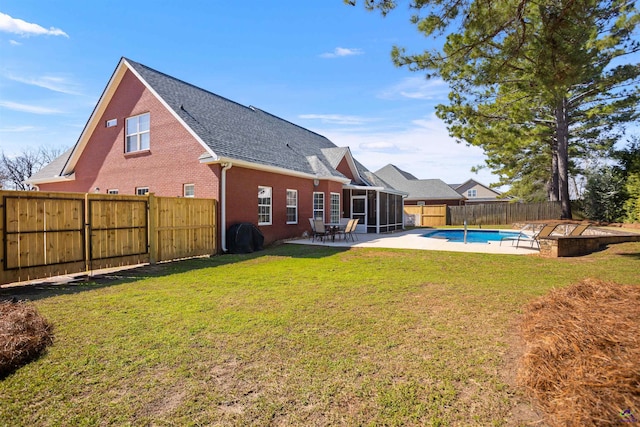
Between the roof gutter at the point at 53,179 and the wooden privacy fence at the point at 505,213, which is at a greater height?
the roof gutter at the point at 53,179

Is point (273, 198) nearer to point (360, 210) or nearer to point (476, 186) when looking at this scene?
point (360, 210)

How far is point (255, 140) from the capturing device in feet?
50.0

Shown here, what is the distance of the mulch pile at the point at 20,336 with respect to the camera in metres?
3.25

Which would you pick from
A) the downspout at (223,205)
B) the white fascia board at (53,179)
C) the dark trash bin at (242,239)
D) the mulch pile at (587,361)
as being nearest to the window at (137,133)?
the white fascia board at (53,179)

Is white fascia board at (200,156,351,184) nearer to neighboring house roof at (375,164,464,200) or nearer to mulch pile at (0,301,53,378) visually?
mulch pile at (0,301,53,378)

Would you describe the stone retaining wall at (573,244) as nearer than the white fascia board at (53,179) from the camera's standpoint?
Yes

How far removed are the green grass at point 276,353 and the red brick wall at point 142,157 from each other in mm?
6539

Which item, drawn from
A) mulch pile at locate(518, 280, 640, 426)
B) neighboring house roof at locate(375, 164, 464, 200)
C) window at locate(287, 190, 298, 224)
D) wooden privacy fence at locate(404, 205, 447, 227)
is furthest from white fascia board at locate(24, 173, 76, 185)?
neighboring house roof at locate(375, 164, 464, 200)

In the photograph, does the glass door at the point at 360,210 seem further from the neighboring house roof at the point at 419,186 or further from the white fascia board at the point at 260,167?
the neighboring house roof at the point at 419,186

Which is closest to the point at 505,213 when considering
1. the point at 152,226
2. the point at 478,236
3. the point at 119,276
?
the point at 478,236

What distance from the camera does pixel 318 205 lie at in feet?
57.5

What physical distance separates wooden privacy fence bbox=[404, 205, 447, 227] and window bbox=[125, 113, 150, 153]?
871 inches

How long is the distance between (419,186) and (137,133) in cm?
3210

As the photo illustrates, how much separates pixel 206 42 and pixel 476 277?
41.8ft
